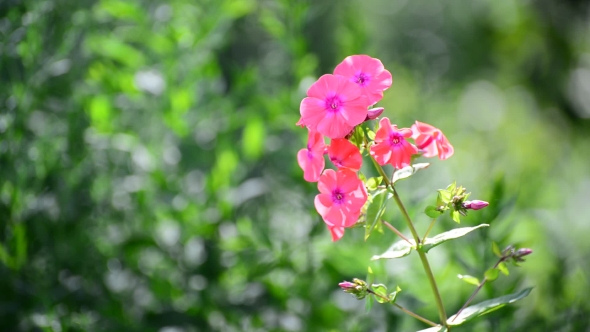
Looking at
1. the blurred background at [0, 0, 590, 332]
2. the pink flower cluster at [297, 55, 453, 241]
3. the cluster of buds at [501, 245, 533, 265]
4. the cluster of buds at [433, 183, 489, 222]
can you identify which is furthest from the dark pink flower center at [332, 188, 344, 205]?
the blurred background at [0, 0, 590, 332]

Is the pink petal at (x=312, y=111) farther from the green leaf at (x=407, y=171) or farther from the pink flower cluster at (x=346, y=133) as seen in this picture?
the green leaf at (x=407, y=171)

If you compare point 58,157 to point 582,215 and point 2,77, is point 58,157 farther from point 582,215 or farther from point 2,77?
point 582,215

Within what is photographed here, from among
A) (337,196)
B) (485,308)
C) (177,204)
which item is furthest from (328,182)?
(177,204)

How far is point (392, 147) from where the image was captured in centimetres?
61

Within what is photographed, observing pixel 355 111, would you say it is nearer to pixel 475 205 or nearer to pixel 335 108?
pixel 335 108

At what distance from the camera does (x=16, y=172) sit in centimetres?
107

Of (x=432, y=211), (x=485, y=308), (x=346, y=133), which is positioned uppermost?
(x=346, y=133)

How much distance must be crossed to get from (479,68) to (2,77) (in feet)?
18.3

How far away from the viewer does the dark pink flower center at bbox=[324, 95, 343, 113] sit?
23.2 inches

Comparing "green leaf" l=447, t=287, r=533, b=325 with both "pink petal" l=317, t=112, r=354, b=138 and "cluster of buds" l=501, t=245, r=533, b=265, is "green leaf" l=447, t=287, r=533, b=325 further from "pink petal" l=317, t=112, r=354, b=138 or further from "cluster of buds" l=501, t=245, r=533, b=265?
"pink petal" l=317, t=112, r=354, b=138

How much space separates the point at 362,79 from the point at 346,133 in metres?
0.07

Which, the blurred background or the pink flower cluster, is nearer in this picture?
the pink flower cluster

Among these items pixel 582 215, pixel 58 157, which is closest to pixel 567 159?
pixel 582 215

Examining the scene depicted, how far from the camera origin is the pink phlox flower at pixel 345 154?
1.98ft
